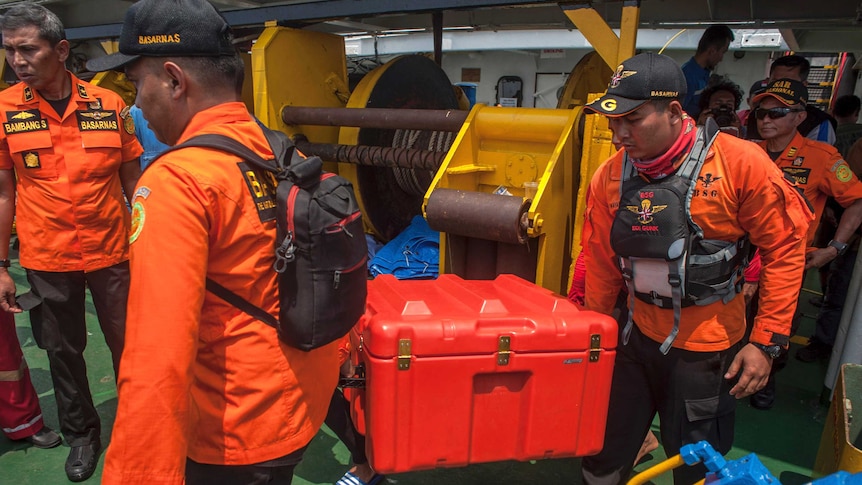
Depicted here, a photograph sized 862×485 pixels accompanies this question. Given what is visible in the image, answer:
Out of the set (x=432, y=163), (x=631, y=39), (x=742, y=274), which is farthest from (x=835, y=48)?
(x=742, y=274)

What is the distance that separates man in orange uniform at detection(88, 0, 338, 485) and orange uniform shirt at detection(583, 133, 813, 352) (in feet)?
4.28

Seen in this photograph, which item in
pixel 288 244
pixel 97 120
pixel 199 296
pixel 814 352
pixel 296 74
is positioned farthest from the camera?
pixel 296 74

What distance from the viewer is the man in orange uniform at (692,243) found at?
1.86 metres

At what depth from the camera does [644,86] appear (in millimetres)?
1815

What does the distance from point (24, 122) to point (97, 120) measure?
294 mm

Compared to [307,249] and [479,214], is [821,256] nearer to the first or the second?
[479,214]

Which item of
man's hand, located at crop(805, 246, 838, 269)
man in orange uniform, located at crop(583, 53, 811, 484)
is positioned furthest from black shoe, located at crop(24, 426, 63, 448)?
man's hand, located at crop(805, 246, 838, 269)

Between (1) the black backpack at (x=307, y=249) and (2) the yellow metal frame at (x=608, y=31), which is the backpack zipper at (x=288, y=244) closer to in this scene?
(1) the black backpack at (x=307, y=249)

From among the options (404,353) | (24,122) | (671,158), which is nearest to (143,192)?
(404,353)

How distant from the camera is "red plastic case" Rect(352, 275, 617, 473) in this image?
1955 millimetres

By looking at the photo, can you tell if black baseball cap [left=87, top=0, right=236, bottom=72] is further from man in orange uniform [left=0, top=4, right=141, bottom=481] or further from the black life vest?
man in orange uniform [left=0, top=4, right=141, bottom=481]

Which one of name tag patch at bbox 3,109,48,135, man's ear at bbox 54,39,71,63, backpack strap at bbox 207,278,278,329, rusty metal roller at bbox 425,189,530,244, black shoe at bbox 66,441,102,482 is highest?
man's ear at bbox 54,39,71,63

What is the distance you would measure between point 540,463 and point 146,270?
7.76 ft

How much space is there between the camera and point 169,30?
1.25 meters
